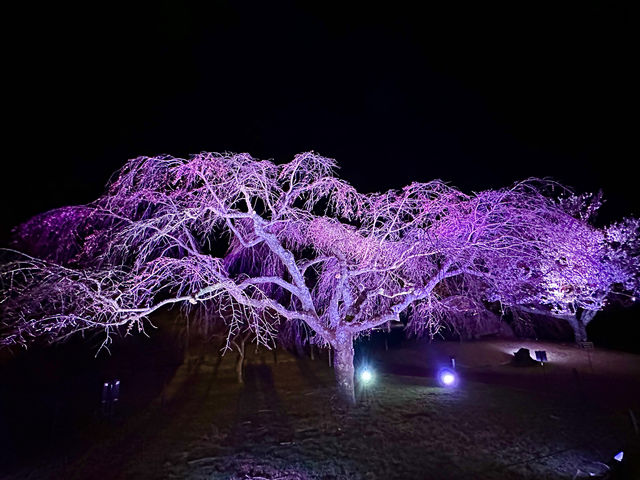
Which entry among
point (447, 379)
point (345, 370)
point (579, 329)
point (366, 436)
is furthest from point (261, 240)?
point (579, 329)

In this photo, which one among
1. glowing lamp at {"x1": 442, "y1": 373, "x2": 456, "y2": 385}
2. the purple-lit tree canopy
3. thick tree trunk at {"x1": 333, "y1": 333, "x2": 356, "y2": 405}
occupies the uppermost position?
the purple-lit tree canopy

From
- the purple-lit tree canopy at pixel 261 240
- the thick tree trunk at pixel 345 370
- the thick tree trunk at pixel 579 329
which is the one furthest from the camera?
the thick tree trunk at pixel 579 329

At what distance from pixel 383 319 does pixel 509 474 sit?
3379 millimetres

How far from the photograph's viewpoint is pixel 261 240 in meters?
7.01

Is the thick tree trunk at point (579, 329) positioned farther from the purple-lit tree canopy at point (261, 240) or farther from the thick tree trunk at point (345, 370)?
the thick tree trunk at point (345, 370)

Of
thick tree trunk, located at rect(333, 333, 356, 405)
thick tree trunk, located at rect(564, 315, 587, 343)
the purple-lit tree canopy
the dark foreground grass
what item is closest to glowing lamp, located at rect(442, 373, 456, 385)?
the dark foreground grass

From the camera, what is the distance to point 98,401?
9484 mm

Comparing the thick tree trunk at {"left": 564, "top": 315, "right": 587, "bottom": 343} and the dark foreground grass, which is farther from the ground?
the thick tree trunk at {"left": 564, "top": 315, "right": 587, "bottom": 343}

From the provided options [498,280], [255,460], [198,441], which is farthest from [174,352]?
[498,280]

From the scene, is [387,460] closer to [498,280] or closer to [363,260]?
[363,260]

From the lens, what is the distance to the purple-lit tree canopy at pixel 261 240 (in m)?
5.59

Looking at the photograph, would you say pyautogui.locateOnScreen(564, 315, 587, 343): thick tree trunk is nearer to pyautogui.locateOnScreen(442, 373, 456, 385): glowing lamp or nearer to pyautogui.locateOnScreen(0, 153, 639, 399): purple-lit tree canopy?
pyautogui.locateOnScreen(442, 373, 456, 385): glowing lamp

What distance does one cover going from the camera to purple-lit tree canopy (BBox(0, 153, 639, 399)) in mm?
5594

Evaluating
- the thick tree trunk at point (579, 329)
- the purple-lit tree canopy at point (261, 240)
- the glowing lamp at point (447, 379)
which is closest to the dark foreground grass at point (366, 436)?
the glowing lamp at point (447, 379)
